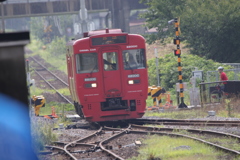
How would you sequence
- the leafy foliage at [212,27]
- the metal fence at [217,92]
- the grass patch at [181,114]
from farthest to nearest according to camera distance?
the leafy foliage at [212,27]
the metal fence at [217,92]
the grass patch at [181,114]

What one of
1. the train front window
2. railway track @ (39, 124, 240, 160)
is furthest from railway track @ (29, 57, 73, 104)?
railway track @ (39, 124, 240, 160)

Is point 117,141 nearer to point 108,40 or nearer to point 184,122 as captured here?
point 184,122

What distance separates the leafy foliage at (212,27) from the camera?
91.9 feet

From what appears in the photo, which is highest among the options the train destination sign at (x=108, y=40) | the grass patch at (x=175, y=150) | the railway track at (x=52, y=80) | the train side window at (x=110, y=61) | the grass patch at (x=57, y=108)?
the train destination sign at (x=108, y=40)

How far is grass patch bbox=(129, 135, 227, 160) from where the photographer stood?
10.00 metres

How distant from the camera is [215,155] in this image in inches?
390

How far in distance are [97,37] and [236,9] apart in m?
14.6

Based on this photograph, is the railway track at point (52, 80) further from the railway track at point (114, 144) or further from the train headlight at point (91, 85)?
the railway track at point (114, 144)

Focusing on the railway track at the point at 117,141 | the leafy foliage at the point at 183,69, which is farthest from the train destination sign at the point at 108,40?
the leafy foliage at the point at 183,69

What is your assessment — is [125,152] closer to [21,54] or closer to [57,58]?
[21,54]

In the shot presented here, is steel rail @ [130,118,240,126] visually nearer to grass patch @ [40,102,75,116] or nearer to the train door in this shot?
the train door

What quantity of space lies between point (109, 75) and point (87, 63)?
790 millimetres

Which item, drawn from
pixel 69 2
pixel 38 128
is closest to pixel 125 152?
pixel 38 128

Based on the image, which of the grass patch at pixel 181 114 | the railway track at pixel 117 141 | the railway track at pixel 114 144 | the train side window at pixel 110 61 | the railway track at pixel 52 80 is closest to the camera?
the railway track at pixel 114 144
